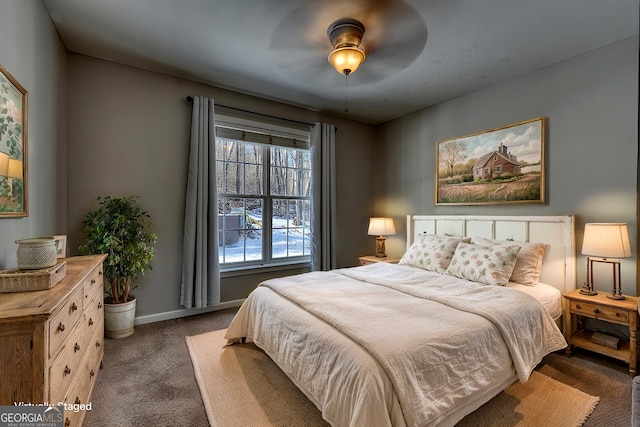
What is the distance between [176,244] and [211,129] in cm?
137

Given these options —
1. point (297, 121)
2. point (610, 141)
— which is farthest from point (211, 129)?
point (610, 141)

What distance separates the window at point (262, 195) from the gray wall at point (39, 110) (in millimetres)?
1466

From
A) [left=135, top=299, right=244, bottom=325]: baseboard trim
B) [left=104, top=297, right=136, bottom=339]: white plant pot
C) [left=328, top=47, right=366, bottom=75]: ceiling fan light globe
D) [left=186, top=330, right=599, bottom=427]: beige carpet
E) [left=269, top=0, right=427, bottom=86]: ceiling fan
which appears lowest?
[left=186, top=330, right=599, bottom=427]: beige carpet

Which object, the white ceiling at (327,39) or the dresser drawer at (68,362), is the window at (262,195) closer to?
the white ceiling at (327,39)

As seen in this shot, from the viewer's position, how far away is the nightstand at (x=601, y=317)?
7.04 feet

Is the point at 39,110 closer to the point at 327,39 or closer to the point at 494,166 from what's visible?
the point at 327,39

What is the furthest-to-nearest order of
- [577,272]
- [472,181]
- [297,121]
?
[297,121]
[472,181]
[577,272]

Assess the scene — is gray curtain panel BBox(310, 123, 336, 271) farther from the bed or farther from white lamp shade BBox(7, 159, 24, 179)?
white lamp shade BBox(7, 159, 24, 179)

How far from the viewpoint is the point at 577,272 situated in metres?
2.68

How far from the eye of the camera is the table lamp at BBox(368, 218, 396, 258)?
4236 millimetres

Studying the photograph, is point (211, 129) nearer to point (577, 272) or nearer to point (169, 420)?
point (169, 420)

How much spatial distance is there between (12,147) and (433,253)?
3.45 metres

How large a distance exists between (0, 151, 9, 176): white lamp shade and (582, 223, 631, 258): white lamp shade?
395 centimetres

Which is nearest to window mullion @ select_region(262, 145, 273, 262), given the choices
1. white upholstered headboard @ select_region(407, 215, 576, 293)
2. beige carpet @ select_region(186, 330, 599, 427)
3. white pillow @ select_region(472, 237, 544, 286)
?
beige carpet @ select_region(186, 330, 599, 427)
